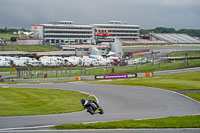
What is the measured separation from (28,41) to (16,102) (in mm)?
116347

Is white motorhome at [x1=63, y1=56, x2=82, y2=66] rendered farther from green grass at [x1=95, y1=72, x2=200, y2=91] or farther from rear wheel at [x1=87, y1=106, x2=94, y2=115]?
rear wheel at [x1=87, y1=106, x2=94, y2=115]

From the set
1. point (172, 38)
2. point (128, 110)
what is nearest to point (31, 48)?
point (172, 38)

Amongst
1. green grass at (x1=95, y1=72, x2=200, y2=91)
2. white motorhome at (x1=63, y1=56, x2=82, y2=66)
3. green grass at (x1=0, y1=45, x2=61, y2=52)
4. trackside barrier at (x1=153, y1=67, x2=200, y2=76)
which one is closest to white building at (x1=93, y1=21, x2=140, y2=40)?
green grass at (x1=0, y1=45, x2=61, y2=52)

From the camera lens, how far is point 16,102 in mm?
29406

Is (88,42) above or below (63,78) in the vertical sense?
above

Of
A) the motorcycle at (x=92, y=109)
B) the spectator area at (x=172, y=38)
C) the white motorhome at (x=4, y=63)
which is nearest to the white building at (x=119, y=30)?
the spectator area at (x=172, y=38)

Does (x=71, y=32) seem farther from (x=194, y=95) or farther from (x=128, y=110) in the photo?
(x=128, y=110)

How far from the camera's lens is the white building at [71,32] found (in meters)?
150

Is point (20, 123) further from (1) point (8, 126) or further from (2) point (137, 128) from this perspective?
(2) point (137, 128)

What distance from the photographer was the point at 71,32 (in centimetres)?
15462

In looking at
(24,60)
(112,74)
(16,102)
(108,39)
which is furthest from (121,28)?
(16,102)

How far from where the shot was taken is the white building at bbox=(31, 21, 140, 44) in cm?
15012

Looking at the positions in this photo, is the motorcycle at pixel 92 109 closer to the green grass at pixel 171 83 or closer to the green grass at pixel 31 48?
the green grass at pixel 171 83

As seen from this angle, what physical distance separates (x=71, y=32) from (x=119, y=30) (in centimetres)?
2718
